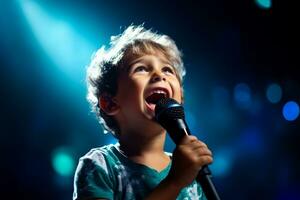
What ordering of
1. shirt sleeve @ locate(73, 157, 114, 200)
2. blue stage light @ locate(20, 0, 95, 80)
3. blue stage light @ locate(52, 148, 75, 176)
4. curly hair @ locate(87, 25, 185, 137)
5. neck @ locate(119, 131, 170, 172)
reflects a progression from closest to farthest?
shirt sleeve @ locate(73, 157, 114, 200) < neck @ locate(119, 131, 170, 172) < curly hair @ locate(87, 25, 185, 137) < blue stage light @ locate(52, 148, 75, 176) < blue stage light @ locate(20, 0, 95, 80)

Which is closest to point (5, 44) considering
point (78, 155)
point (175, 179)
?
point (78, 155)

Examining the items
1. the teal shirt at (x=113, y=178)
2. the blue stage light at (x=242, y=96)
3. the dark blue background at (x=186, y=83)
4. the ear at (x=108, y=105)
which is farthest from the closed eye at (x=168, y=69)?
the blue stage light at (x=242, y=96)

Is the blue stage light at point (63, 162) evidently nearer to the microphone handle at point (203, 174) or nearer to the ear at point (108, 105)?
the ear at point (108, 105)

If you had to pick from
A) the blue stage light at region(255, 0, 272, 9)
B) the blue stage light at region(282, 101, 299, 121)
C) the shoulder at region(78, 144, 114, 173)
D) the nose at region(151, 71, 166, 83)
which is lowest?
the shoulder at region(78, 144, 114, 173)

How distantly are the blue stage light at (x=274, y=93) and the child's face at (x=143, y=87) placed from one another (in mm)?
1095

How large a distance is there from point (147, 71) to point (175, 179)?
33 centimetres

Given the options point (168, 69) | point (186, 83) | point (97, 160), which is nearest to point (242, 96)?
point (186, 83)

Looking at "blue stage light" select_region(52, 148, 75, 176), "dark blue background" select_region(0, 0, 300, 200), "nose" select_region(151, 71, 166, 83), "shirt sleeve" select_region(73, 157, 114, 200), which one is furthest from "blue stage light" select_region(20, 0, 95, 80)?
"shirt sleeve" select_region(73, 157, 114, 200)

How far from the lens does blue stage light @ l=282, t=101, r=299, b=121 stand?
209 centimetres

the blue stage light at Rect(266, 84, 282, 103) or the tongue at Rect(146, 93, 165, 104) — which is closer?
the tongue at Rect(146, 93, 165, 104)

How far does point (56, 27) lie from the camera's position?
1.98 m

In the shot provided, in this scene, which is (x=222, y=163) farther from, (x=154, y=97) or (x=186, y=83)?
(x=154, y=97)

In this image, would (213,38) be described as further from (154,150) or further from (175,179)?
(175,179)

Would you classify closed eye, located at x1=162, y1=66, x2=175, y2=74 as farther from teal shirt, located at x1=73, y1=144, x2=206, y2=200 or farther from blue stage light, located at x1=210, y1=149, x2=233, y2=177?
blue stage light, located at x1=210, y1=149, x2=233, y2=177
